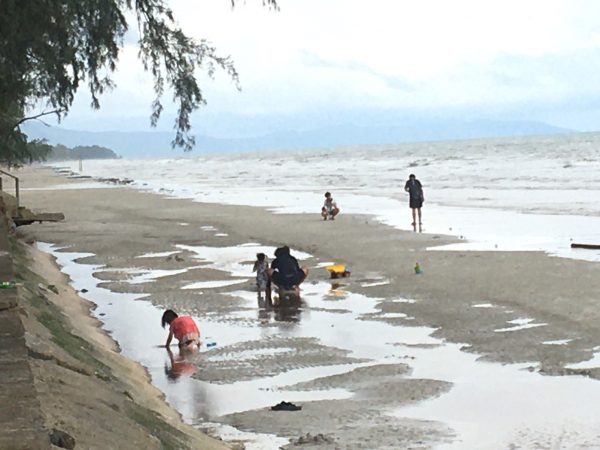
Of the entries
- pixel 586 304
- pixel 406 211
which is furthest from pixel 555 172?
pixel 586 304

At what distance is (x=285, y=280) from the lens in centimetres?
1812

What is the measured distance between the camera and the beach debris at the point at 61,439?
5.56m

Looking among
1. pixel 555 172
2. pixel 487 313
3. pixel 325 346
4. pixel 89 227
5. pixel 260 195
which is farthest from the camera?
pixel 555 172

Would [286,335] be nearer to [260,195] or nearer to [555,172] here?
[260,195]

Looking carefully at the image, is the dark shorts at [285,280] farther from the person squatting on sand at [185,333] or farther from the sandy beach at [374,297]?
the person squatting on sand at [185,333]

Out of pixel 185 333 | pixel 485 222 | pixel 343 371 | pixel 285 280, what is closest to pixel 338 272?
pixel 285 280

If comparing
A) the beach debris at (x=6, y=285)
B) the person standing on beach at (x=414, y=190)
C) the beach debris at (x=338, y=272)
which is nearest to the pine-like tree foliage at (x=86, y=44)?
the beach debris at (x=6, y=285)

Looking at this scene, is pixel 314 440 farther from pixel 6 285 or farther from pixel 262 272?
pixel 262 272

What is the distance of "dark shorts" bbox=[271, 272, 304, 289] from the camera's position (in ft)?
59.5

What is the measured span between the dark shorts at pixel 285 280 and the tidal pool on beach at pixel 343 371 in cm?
41

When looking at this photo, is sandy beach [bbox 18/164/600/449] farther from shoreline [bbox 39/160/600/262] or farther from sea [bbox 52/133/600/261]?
sea [bbox 52/133/600/261]

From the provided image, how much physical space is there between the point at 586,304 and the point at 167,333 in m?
6.38

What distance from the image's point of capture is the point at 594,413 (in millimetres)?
9469

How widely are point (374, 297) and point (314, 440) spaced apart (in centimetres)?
914
